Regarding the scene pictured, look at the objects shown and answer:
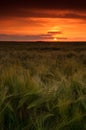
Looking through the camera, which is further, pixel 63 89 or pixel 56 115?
pixel 63 89

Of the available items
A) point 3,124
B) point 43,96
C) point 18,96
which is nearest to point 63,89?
point 43,96

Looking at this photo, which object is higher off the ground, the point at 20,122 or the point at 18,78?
the point at 18,78

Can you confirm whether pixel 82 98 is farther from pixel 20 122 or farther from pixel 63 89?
pixel 20 122

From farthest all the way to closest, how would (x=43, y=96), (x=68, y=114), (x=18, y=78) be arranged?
1. (x=18, y=78)
2. (x=43, y=96)
3. (x=68, y=114)

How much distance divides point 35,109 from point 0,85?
0.52 meters

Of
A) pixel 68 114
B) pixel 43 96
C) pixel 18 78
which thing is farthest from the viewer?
pixel 18 78

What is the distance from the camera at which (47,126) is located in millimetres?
3406

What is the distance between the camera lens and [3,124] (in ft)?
11.4

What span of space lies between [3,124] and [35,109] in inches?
12.8

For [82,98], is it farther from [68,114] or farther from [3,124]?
[3,124]

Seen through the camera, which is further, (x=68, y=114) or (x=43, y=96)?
(x=43, y=96)

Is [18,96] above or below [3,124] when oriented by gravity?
above

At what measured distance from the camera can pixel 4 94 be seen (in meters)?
3.40

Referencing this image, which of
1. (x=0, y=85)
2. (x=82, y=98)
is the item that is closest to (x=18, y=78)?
(x=0, y=85)
